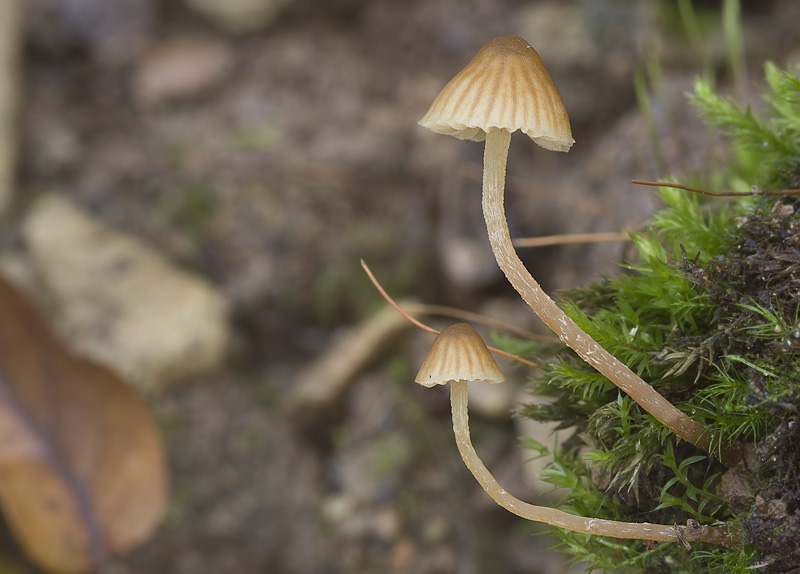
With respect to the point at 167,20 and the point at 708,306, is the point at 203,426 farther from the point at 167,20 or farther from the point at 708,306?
the point at 167,20

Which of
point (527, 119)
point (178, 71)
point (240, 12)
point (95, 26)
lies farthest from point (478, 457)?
point (95, 26)

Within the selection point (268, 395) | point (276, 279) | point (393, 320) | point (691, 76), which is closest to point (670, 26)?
point (691, 76)

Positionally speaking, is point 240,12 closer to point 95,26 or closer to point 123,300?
point 95,26

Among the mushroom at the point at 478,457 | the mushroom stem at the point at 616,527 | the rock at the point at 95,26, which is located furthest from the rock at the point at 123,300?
the mushroom stem at the point at 616,527

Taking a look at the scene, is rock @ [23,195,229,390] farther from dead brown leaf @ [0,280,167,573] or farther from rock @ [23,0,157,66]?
rock @ [23,0,157,66]

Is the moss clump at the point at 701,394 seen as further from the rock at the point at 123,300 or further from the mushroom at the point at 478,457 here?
the rock at the point at 123,300

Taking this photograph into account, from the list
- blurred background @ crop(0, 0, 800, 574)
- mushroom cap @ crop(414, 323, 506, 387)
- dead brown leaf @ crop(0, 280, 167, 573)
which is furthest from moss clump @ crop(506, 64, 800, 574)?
dead brown leaf @ crop(0, 280, 167, 573)
